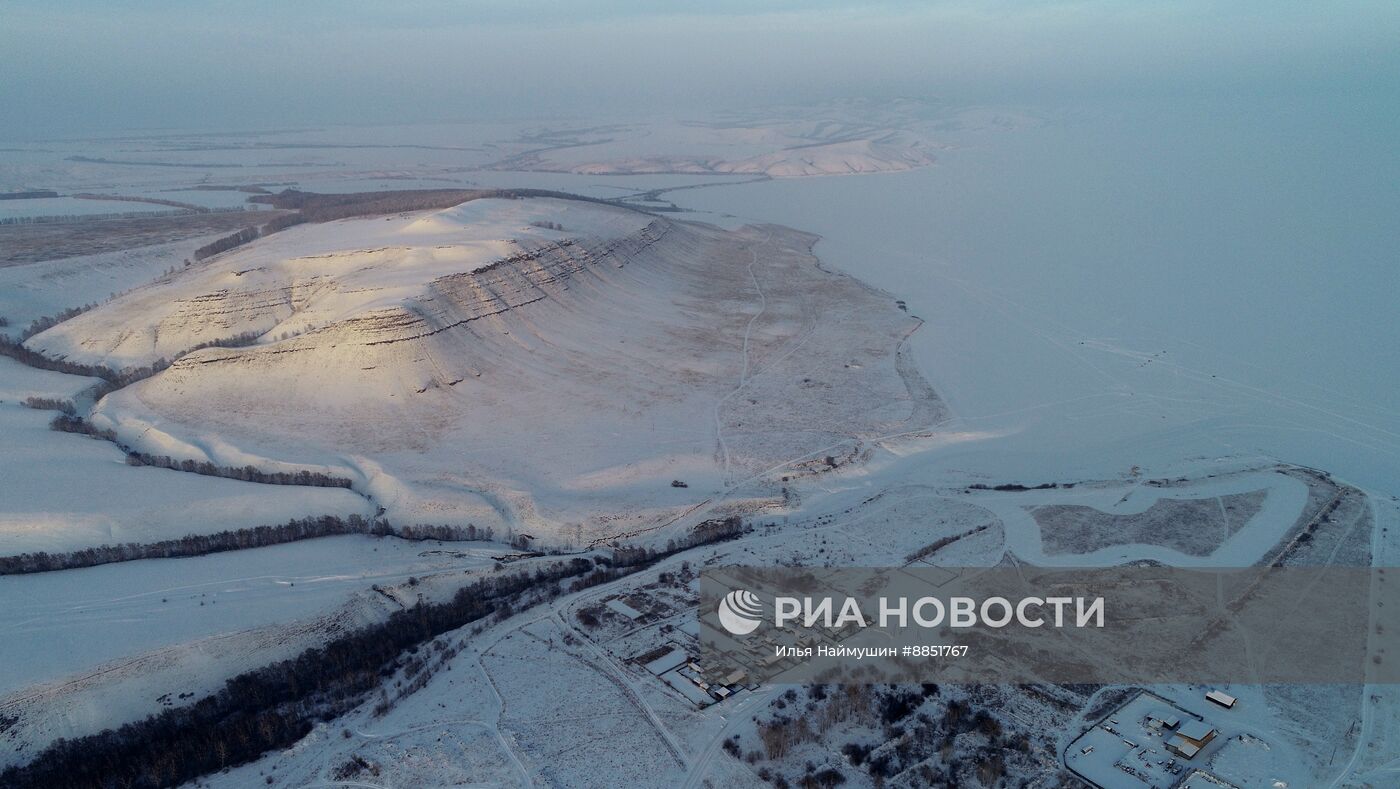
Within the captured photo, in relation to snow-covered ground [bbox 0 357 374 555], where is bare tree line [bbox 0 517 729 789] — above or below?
below

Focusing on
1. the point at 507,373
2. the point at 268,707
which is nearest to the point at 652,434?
the point at 507,373

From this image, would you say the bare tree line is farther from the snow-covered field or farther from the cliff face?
the cliff face

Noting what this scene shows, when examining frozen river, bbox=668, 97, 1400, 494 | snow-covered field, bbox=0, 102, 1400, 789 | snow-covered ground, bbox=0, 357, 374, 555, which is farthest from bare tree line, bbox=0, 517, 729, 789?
frozen river, bbox=668, 97, 1400, 494

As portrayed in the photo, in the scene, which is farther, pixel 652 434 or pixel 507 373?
pixel 507 373

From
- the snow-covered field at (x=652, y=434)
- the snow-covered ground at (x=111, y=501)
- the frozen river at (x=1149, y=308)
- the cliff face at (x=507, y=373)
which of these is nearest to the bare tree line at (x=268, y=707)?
the snow-covered field at (x=652, y=434)

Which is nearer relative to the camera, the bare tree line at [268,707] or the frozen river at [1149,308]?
the bare tree line at [268,707]

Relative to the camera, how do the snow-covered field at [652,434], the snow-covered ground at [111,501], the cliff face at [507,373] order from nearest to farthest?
the snow-covered field at [652,434] → the snow-covered ground at [111,501] → the cliff face at [507,373]

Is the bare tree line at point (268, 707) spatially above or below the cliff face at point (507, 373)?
below

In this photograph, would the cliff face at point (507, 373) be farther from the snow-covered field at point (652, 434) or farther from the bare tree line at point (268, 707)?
the bare tree line at point (268, 707)

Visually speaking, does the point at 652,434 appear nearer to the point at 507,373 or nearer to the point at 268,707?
the point at 507,373
